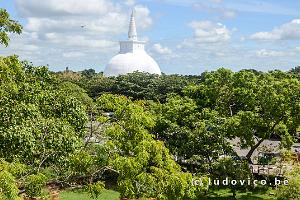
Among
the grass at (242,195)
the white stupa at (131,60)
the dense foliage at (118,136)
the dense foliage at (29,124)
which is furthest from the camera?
the white stupa at (131,60)

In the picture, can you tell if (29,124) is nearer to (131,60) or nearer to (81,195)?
(81,195)

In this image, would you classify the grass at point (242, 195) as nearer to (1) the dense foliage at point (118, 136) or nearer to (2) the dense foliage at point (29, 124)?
(1) the dense foliage at point (118, 136)

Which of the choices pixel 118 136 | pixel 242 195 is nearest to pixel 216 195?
pixel 242 195

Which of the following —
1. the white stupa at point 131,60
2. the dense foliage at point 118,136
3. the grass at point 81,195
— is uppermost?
the white stupa at point 131,60

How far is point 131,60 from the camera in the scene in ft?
235

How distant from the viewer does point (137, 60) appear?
234 ft

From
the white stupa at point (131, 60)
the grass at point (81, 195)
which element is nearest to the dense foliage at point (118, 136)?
the grass at point (81, 195)

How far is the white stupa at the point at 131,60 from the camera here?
70125 mm

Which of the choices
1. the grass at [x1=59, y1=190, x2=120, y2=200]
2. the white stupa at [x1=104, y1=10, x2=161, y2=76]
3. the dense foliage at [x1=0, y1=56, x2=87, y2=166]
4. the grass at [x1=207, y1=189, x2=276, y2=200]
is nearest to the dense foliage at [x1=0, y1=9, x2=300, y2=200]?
the dense foliage at [x1=0, y1=56, x2=87, y2=166]

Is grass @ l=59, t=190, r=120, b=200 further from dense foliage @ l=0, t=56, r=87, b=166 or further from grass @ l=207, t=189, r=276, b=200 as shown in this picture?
dense foliage @ l=0, t=56, r=87, b=166

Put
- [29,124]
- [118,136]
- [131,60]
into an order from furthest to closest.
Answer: [131,60] < [118,136] < [29,124]

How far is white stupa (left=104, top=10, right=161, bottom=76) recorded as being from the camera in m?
70.1

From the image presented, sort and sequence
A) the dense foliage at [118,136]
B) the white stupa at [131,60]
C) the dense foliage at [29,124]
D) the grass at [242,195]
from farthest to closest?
the white stupa at [131,60], the grass at [242,195], the dense foliage at [118,136], the dense foliage at [29,124]

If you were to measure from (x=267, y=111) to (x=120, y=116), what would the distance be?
9104 millimetres
